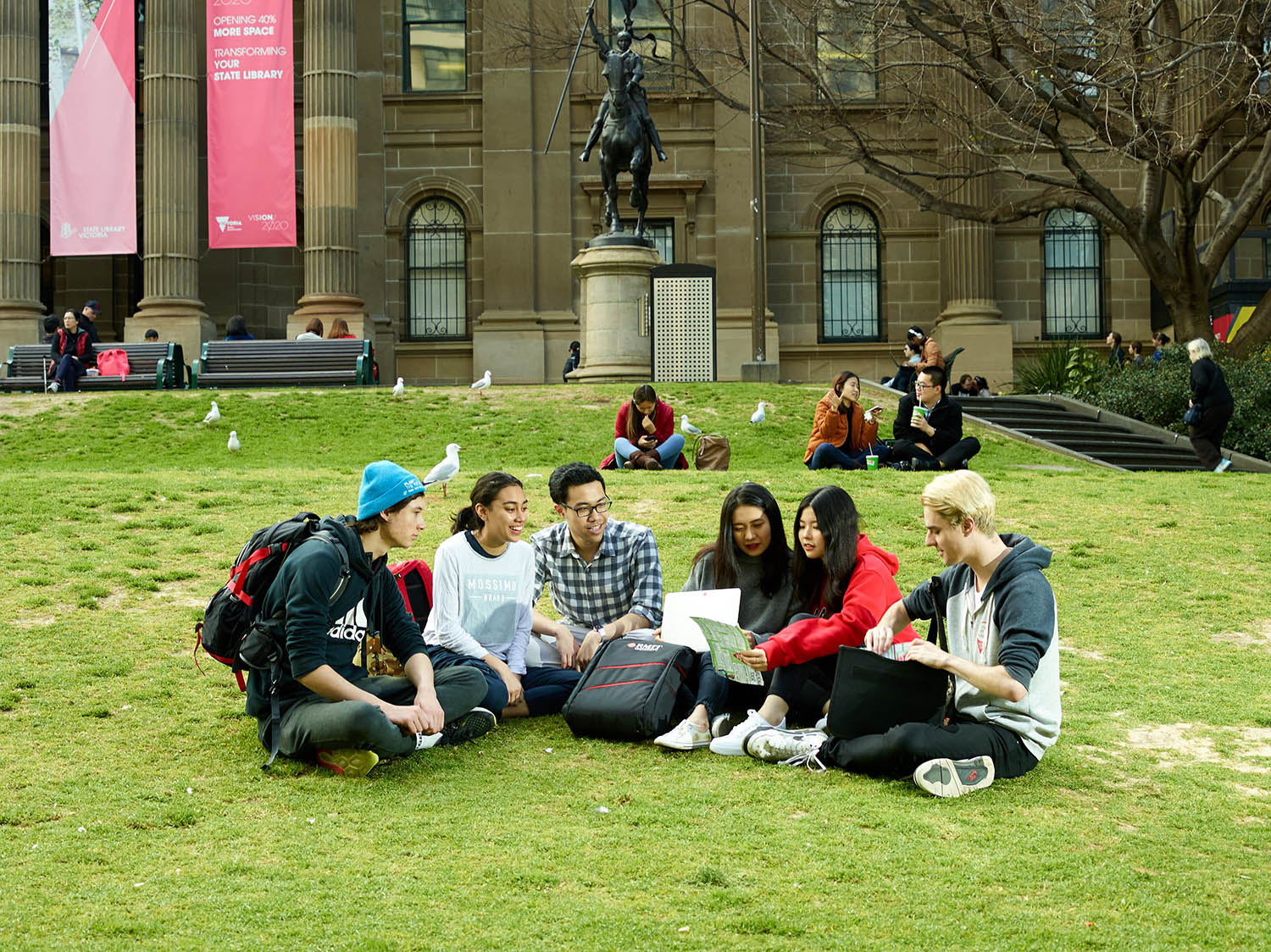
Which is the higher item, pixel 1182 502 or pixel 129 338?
pixel 129 338

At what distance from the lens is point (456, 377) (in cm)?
3256

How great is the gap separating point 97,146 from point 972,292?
18090 millimetres

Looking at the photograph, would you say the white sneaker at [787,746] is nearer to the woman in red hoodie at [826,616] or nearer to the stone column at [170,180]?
the woman in red hoodie at [826,616]

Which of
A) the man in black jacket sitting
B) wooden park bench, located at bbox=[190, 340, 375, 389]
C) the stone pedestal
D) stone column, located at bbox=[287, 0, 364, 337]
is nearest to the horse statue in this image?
the stone pedestal

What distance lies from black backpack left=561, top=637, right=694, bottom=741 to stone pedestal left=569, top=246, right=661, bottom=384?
685 inches

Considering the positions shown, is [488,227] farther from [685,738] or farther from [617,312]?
[685,738]

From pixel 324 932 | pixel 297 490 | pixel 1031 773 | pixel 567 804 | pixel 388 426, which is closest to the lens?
pixel 324 932

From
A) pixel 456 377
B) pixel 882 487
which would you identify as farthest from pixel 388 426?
pixel 456 377

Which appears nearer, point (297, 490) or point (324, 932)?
point (324, 932)

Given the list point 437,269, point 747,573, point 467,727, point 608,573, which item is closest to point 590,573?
point 608,573

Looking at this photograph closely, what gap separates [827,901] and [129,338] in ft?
89.5

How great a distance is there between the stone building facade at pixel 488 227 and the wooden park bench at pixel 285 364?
3.27m

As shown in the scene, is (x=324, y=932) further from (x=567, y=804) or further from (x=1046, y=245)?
(x=1046, y=245)

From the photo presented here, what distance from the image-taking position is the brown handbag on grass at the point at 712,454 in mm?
15133
